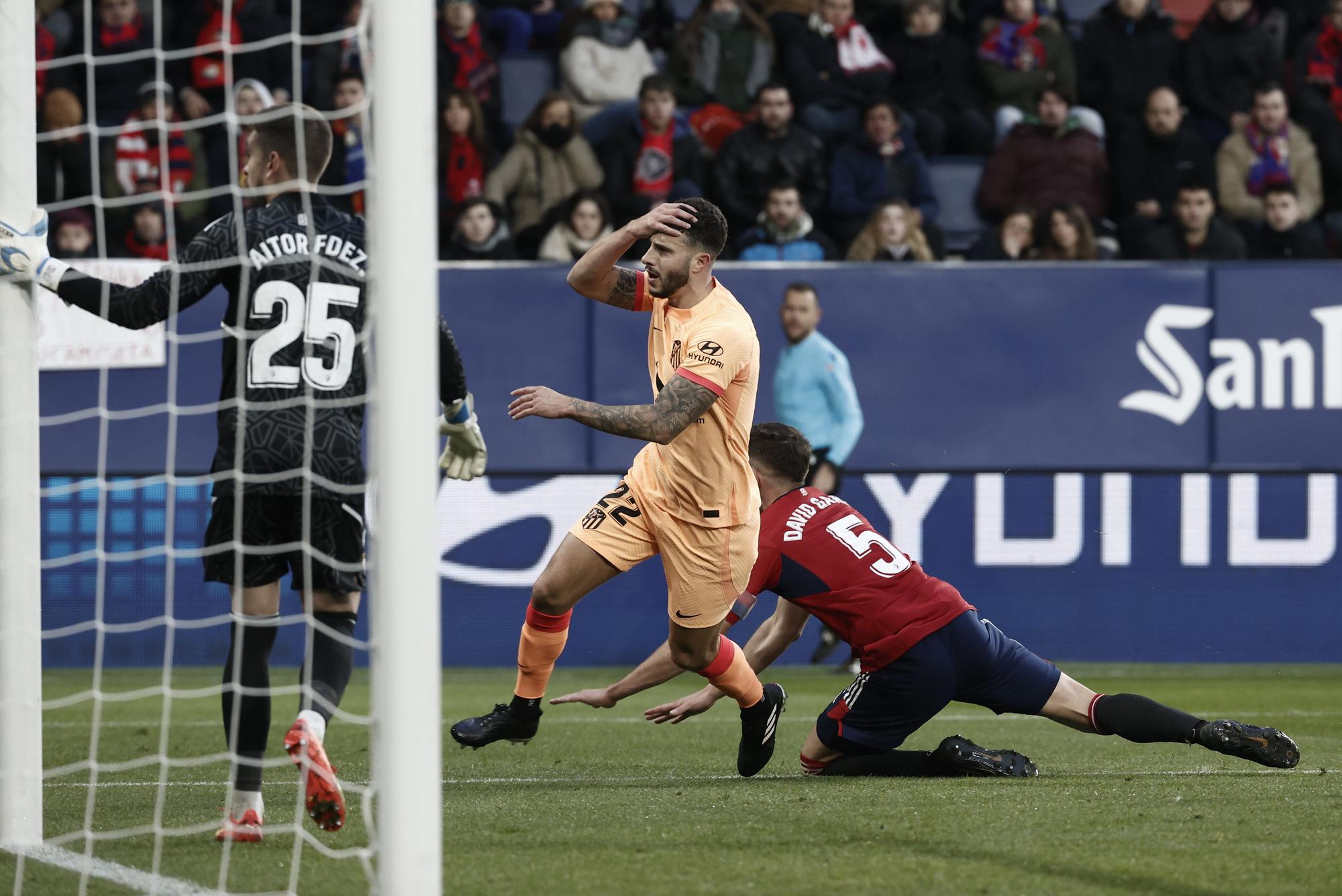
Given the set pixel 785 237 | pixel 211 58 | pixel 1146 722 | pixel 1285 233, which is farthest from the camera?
pixel 211 58

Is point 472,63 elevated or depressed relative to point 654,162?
elevated

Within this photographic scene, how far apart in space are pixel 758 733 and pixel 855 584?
0.57 m

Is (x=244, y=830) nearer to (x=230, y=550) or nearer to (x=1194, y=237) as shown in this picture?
(x=230, y=550)

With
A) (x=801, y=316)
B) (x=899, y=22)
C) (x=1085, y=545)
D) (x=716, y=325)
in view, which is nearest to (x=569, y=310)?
(x=801, y=316)

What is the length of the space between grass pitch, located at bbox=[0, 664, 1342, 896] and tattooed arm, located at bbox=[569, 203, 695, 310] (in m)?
1.57

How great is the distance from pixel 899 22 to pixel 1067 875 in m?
9.77

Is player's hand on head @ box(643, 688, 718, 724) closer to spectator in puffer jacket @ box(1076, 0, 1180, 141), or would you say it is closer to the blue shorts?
the blue shorts

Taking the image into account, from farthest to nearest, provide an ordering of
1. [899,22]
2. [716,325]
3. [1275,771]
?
[899,22]
[1275,771]
[716,325]

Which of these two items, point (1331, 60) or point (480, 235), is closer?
point (480, 235)

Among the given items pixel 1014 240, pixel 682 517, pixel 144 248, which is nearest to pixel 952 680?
pixel 682 517

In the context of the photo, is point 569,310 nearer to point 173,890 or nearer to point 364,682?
point 364,682

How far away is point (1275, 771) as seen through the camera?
5449mm

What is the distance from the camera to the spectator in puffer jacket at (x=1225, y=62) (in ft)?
39.4

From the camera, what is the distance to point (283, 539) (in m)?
4.32
